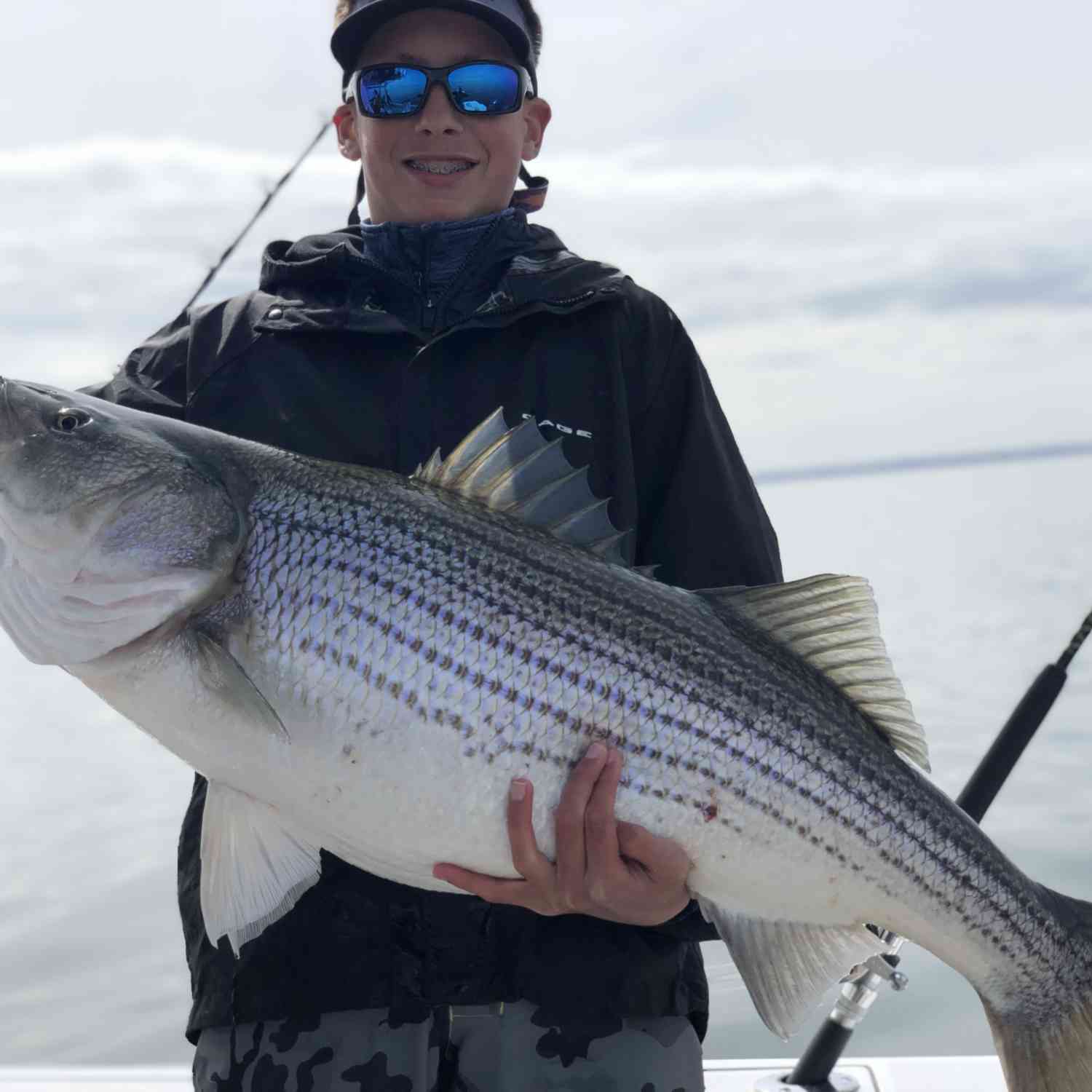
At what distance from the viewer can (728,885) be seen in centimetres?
Answer: 243

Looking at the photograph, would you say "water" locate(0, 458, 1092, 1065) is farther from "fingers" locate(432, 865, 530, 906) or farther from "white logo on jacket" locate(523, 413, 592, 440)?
"white logo on jacket" locate(523, 413, 592, 440)

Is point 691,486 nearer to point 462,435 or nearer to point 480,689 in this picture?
point 462,435

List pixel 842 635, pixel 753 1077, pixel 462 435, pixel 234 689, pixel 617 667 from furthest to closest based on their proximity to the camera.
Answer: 1. pixel 753 1077
2. pixel 462 435
3. pixel 842 635
4. pixel 617 667
5. pixel 234 689

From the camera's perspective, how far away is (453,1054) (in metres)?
2.54

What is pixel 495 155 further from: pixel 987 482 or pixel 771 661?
pixel 987 482

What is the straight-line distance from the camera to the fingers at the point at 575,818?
2.26m

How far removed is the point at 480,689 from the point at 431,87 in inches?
62.2

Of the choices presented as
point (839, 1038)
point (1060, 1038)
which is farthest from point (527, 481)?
point (839, 1038)

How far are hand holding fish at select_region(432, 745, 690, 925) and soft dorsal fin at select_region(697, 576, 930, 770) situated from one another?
0.53 meters

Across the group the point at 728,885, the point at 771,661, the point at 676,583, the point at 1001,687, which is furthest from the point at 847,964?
the point at 1001,687

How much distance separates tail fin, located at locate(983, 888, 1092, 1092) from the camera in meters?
2.55

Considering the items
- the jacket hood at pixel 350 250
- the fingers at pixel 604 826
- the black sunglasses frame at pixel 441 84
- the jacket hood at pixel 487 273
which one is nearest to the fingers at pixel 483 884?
the fingers at pixel 604 826

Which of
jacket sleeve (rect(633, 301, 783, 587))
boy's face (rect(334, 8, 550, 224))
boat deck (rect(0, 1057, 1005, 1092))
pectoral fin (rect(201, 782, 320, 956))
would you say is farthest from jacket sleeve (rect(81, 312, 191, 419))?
boat deck (rect(0, 1057, 1005, 1092))

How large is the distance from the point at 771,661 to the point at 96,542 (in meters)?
1.40
